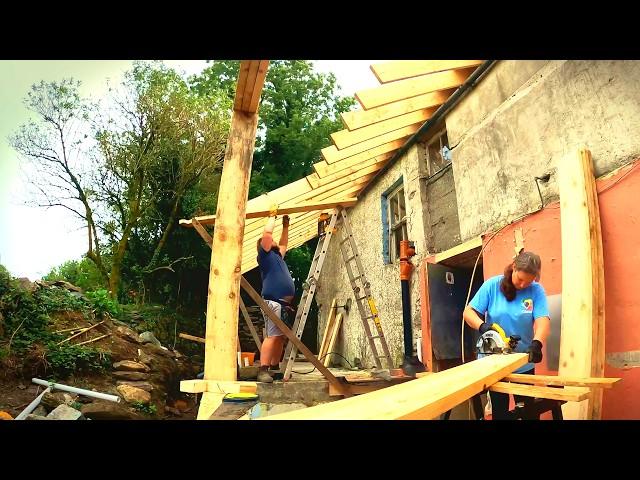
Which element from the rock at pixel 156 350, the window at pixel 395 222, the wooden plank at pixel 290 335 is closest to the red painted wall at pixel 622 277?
the wooden plank at pixel 290 335

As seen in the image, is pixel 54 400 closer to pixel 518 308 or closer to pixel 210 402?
pixel 210 402

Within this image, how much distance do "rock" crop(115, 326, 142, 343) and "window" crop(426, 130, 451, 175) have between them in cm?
632

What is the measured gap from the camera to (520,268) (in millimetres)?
2488

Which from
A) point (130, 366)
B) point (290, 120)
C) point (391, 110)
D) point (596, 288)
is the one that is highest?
point (290, 120)

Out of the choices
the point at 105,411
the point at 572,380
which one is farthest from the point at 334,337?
the point at 572,380

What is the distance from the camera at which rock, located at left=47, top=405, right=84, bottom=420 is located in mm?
5023

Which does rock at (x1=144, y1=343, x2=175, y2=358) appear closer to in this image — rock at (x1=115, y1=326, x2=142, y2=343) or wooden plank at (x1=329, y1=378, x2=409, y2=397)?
rock at (x1=115, y1=326, x2=142, y2=343)

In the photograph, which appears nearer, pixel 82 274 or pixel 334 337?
pixel 334 337

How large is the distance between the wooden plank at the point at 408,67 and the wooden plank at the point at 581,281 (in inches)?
61.3

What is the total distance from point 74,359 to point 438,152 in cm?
634

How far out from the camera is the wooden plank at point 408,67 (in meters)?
3.48

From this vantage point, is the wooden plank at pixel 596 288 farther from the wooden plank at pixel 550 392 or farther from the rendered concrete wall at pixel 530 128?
the wooden plank at pixel 550 392

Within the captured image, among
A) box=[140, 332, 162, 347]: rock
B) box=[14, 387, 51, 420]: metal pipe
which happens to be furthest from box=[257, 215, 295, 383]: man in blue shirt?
box=[140, 332, 162, 347]: rock
